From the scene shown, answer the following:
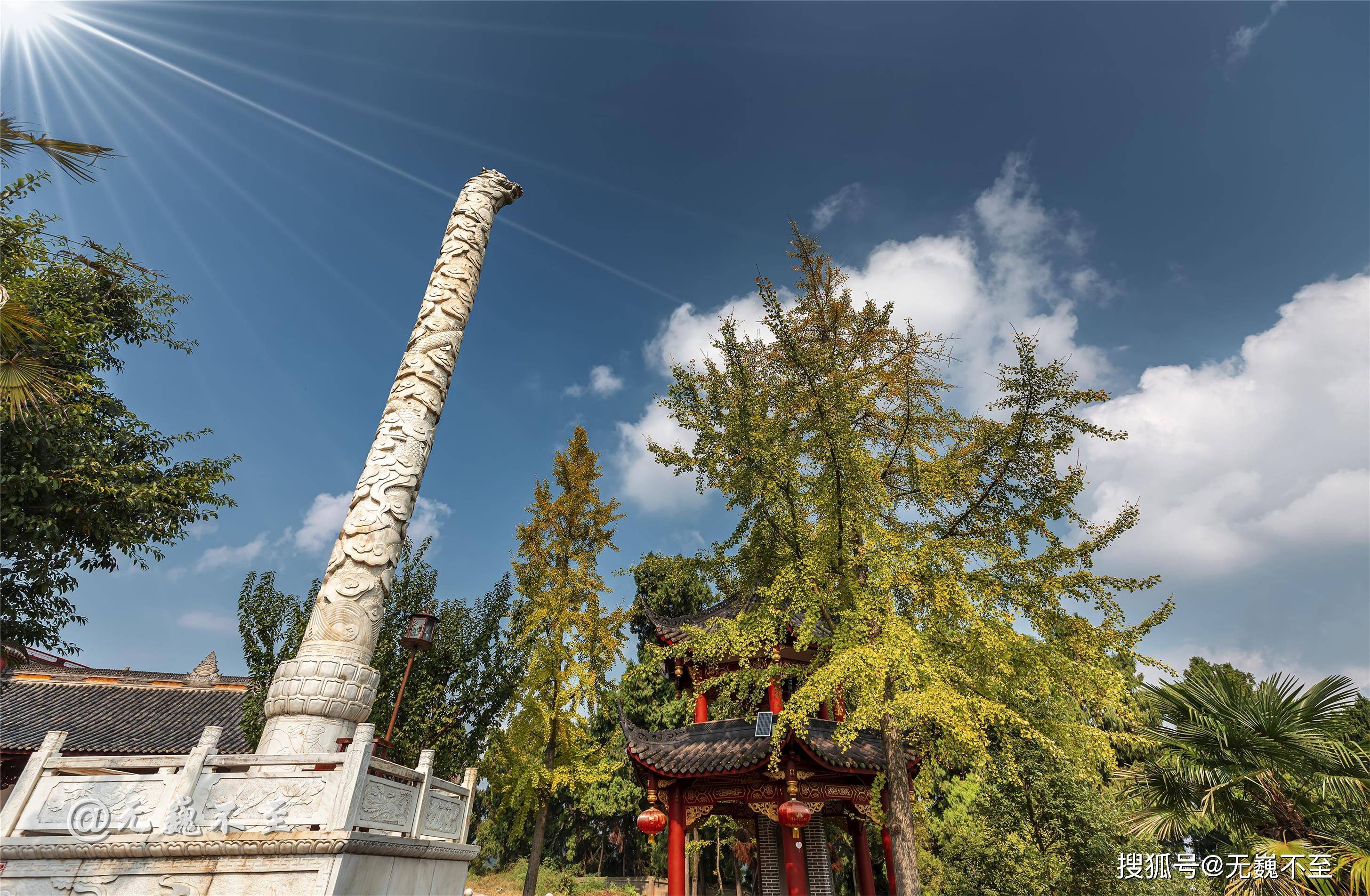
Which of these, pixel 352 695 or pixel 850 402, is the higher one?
pixel 850 402

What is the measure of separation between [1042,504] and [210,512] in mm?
13643

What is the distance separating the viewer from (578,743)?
14.0 meters

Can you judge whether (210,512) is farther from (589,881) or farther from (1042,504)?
(589,881)

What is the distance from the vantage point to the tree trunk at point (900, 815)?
7973mm

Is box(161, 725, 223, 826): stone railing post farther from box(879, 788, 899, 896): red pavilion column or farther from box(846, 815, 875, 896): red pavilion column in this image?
box(846, 815, 875, 896): red pavilion column

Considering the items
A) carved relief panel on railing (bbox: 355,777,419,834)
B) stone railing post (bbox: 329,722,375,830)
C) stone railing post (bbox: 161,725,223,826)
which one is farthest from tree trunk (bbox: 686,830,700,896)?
stone railing post (bbox: 161,725,223,826)

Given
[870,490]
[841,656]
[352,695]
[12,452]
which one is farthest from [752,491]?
[12,452]

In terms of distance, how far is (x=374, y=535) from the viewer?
7629 millimetres

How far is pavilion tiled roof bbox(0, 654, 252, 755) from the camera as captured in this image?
17.2 meters

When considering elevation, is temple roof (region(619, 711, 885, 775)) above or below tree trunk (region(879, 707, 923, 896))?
above

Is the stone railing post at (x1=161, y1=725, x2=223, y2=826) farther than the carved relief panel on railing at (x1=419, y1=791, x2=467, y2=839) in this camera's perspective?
No

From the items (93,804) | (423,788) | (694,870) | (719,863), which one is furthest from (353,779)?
(694,870)

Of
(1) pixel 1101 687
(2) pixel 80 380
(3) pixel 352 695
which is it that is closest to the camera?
(3) pixel 352 695

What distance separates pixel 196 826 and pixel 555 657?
9.31 meters
